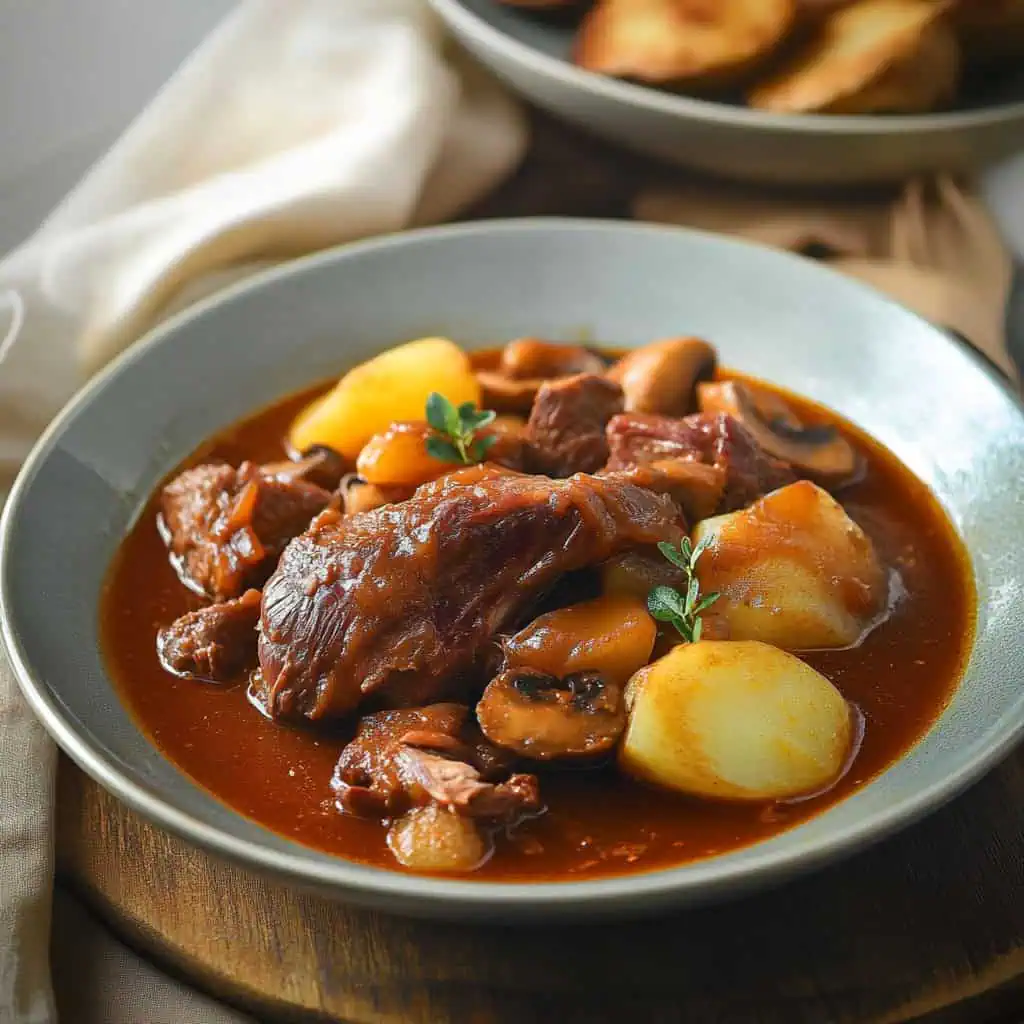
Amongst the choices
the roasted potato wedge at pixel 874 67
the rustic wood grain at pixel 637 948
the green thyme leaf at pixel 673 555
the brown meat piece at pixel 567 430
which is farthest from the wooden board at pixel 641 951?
the roasted potato wedge at pixel 874 67

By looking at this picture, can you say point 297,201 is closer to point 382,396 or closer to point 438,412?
point 382,396

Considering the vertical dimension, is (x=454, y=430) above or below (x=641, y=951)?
above

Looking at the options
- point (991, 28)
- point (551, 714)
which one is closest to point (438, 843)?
point (551, 714)

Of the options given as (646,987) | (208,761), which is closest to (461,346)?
(208,761)

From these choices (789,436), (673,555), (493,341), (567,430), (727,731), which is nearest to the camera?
(727,731)

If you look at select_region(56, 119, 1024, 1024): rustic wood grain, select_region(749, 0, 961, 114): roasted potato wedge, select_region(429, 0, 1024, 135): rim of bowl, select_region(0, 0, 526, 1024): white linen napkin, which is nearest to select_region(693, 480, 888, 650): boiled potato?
select_region(56, 119, 1024, 1024): rustic wood grain

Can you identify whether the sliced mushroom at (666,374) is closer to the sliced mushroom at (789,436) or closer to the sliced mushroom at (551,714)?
the sliced mushroom at (789,436)

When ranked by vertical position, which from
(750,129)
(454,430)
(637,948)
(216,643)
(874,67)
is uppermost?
(874,67)
